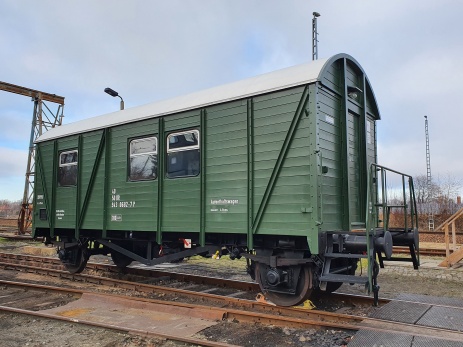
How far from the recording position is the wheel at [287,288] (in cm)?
634

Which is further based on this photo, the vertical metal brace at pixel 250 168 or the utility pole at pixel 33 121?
the utility pole at pixel 33 121

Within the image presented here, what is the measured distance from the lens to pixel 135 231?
8789 millimetres

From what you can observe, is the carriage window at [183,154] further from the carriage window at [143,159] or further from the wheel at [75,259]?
the wheel at [75,259]

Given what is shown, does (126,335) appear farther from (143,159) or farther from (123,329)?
(143,159)

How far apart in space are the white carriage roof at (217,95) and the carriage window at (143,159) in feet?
1.68

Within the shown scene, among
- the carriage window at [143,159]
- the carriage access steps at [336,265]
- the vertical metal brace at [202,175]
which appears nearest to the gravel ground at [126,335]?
the carriage access steps at [336,265]

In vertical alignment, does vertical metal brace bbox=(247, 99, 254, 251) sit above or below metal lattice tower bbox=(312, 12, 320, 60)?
below

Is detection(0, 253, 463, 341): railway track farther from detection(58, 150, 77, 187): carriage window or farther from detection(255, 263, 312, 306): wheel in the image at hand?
detection(58, 150, 77, 187): carriage window

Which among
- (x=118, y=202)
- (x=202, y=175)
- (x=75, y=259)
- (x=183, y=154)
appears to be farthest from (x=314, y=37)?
(x=75, y=259)

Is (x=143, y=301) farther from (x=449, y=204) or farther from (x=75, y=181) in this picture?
(x=449, y=204)

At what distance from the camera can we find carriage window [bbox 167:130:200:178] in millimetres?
7461

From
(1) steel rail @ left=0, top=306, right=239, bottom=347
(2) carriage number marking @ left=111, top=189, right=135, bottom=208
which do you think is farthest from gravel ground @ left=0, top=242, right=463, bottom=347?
(2) carriage number marking @ left=111, top=189, right=135, bottom=208

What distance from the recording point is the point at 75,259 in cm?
1027

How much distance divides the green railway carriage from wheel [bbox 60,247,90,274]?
1214 millimetres
